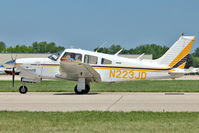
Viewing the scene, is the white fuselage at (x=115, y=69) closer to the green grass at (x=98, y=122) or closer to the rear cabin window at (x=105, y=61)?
the rear cabin window at (x=105, y=61)

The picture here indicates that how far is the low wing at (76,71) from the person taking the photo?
17078 millimetres

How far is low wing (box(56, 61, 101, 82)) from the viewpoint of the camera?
17078mm

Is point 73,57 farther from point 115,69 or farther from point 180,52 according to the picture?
point 180,52

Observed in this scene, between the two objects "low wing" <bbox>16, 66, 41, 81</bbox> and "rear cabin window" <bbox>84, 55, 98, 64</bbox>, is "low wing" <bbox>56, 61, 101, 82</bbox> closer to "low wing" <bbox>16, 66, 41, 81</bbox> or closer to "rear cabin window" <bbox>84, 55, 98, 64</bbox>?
"rear cabin window" <bbox>84, 55, 98, 64</bbox>

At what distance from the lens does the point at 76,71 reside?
17.8 metres

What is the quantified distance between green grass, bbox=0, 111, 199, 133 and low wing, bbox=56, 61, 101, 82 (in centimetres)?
685

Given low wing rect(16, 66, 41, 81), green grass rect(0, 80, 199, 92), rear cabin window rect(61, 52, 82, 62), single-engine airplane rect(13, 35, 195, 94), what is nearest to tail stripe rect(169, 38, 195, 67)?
single-engine airplane rect(13, 35, 195, 94)

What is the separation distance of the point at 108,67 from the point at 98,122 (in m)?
9.49

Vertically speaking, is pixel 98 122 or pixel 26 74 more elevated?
pixel 26 74

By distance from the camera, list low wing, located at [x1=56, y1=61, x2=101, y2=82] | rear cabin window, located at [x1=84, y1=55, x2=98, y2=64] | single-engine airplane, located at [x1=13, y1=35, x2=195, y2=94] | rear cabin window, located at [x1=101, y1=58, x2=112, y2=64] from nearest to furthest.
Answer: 1. low wing, located at [x1=56, y1=61, x2=101, y2=82]
2. rear cabin window, located at [x1=84, y1=55, x2=98, y2=64]
3. single-engine airplane, located at [x1=13, y1=35, x2=195, y2=94]
4. rear cabin window, located at [x1=101, y1=58, x2=112, y2=64]

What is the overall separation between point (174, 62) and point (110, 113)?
8.86 meters

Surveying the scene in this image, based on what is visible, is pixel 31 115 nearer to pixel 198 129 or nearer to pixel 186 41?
pixel 198 129

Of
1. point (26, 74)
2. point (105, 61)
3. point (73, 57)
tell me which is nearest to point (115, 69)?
point (105, 61)

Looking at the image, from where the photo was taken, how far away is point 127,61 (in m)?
18.3
